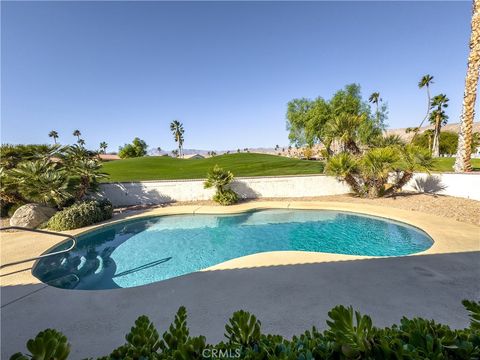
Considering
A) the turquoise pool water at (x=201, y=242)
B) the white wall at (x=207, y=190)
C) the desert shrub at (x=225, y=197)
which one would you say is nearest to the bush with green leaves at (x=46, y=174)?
the white wall at (x=207, y=190)

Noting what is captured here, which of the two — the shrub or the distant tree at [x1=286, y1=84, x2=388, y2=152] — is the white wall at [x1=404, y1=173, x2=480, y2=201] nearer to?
the distant tree at [x1=286, y1=84, x2=388, y2=152]

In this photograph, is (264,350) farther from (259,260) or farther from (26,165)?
(26,165)

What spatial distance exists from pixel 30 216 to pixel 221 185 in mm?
10481

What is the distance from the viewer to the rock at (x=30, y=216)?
11133 mm

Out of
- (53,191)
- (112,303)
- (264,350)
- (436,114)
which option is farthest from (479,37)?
(436,114)

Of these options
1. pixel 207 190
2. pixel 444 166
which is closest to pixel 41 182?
pixel 207 190

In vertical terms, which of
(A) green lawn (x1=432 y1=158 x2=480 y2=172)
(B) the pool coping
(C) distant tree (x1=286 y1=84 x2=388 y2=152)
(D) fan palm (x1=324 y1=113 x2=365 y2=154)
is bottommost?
(B) the pool coping

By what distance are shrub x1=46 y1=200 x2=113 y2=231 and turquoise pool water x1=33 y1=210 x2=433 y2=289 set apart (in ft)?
3.29

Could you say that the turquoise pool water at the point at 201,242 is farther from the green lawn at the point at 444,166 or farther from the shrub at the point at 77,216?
the green lawn at the point at 444,166

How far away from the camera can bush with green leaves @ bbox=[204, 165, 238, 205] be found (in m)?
15.5

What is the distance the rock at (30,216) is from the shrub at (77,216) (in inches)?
29.3

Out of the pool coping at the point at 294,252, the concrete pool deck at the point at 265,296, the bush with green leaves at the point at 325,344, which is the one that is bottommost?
the pool coping at the point at 294,252

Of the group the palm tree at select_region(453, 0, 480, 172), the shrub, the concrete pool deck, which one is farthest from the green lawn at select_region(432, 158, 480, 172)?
the shrub

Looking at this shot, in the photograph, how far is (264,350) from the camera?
1.55m
